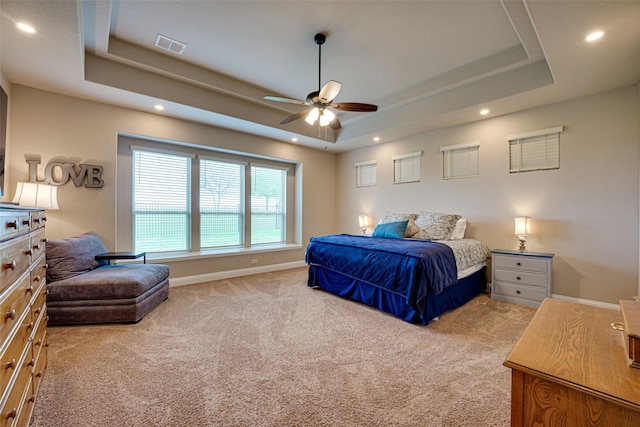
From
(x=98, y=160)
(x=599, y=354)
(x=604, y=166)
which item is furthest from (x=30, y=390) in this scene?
(x=604, y=166)

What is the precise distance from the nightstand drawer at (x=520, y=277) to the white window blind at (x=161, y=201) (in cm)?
478

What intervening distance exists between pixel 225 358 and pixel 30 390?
3.55 ft

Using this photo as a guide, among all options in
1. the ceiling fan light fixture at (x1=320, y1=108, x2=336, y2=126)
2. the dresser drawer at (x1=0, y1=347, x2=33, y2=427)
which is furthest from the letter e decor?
the ceiling fan light fixture at (x1=320, y1=108, x2=336, y2=126)

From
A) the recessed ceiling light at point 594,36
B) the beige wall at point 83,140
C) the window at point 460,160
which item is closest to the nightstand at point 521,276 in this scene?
the window at point 460,160

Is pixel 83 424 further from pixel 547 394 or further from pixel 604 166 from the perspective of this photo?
pixel 604 166

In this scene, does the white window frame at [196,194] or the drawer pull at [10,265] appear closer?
the drawer pull at [10,265]

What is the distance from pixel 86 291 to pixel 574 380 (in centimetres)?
366

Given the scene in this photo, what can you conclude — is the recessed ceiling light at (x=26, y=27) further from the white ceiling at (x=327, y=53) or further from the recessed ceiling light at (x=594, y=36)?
the recessed ceiling light at (x=594, y=36)

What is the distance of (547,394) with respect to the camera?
0.86m

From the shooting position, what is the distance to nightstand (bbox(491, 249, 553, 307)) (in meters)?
3.27

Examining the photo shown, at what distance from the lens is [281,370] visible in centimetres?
197

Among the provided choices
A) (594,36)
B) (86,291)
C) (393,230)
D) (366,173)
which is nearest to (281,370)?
(86,291)

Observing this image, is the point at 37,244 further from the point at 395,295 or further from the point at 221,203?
the point at 221,203

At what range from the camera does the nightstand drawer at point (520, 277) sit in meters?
3.28
